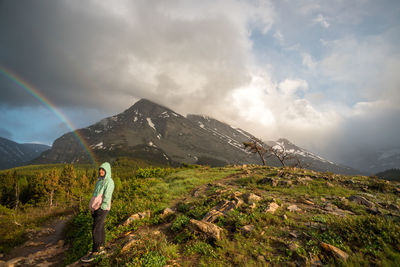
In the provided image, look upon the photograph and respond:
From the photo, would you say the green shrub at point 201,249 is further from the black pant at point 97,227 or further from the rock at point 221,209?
the black pant at point 97,227

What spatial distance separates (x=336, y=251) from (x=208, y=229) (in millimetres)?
4084

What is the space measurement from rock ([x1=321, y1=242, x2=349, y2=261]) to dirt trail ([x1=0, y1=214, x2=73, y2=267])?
1160cm

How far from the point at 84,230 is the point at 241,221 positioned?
33.4 ft

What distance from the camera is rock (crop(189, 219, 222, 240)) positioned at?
6286 millimetres

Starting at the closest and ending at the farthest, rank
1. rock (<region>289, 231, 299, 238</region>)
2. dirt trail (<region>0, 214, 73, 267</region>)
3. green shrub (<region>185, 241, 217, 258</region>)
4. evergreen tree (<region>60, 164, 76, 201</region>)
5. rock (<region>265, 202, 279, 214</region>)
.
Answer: green shrub (<region>185, 241, 217, 258</region>), rock (<region>289, 231, 299, 238</region>), rock (<region>265, 202, 279, 214</region>), dirt trail (<region>0, 214, 73, 267</region>), evergreen tree (<region>60, 164, 76, 201</region>)

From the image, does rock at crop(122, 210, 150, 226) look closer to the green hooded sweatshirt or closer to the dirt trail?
the green hooded sweatshirt

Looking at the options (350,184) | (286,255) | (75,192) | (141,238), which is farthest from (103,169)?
(75,192)

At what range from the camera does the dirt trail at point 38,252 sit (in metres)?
8.55

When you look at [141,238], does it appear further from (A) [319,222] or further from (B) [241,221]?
(A) [319,222]

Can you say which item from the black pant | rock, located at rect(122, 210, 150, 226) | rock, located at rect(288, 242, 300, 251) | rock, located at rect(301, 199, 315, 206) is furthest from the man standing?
rock, located at rect(301, 199, 315, 206)

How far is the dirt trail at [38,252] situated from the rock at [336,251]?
11.6 m

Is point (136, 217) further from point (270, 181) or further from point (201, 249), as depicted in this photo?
point (270, 181)

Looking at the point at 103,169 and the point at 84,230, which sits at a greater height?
the point at 103,169

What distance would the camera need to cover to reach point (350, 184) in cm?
1414
